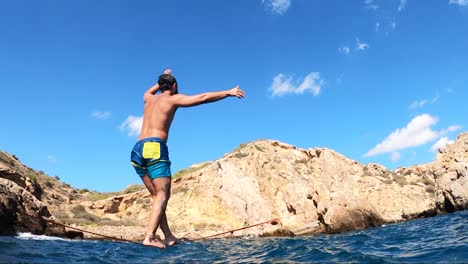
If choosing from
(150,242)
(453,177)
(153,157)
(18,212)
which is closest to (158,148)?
(153,157)

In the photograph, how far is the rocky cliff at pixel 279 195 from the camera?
110 feet

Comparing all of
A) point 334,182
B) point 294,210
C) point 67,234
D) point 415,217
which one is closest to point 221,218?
point 294,210

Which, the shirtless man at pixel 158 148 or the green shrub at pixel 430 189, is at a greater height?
the green shrub at pixel 430 189

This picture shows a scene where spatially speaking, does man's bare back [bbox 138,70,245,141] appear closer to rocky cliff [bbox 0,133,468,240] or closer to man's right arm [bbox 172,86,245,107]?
man's right arm [bbox 172,86,245,107]

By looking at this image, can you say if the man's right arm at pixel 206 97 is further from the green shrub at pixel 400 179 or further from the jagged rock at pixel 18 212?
the green shrub at pixel 400 179

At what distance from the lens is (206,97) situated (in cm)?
654

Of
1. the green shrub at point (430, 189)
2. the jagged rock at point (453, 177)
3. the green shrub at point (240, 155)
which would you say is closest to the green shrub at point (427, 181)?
the green shrub at point (430, 189)

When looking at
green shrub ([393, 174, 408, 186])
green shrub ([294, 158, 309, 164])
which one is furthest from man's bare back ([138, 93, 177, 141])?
green shrub ([393, 174, 408, 186])

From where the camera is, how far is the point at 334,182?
165ft

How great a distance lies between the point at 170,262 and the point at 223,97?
2.78 metres

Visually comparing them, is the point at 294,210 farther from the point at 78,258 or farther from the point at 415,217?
the point at 78,258

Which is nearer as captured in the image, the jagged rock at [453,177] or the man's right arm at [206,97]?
the man's right arm at [206,97]

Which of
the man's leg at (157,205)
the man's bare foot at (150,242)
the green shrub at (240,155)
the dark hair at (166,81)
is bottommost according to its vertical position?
the man's bare foot at (150,242)

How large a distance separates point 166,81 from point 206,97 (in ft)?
3.30
